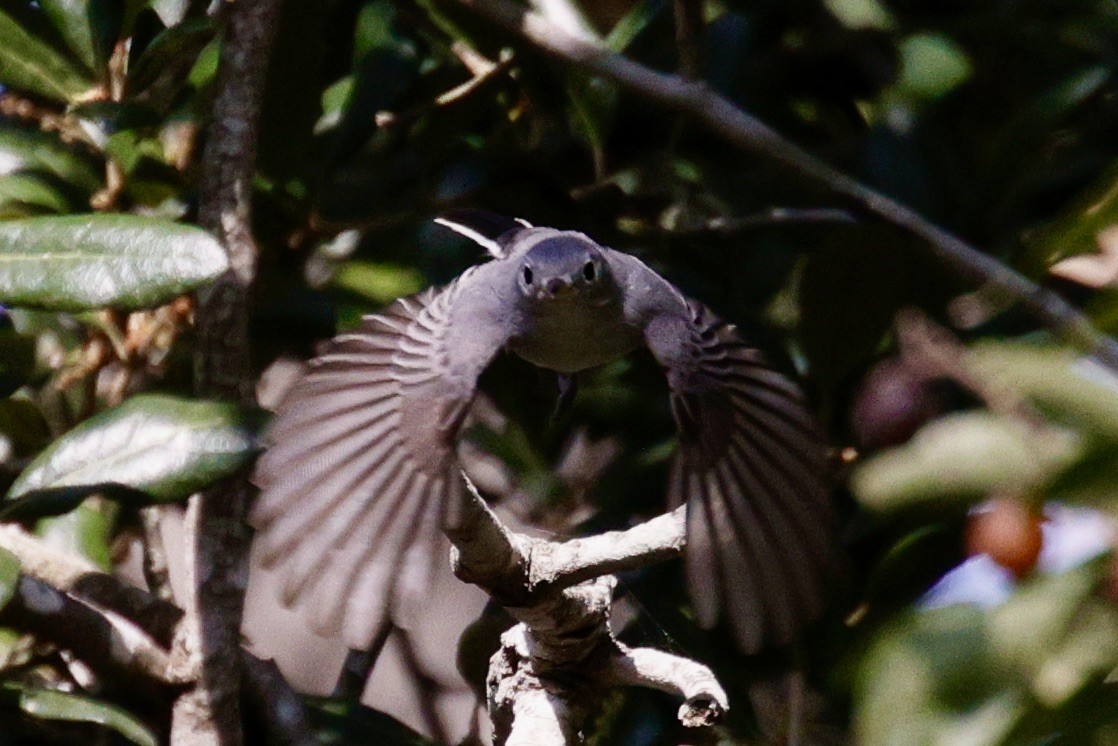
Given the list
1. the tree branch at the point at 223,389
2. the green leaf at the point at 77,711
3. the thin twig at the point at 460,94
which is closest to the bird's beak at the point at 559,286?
the tree branch at the point at 223,389

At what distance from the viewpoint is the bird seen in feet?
6.72

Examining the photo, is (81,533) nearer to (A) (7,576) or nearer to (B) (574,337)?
(A) (7,576)

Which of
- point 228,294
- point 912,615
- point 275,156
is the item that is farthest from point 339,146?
point 912,615

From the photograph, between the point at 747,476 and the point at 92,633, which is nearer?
the point at 92,633

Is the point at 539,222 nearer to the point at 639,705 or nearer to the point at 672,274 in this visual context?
the point at 672,274

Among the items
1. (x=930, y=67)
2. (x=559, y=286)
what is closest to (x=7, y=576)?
(x=559, y=286)

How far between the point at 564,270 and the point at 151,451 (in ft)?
2.25

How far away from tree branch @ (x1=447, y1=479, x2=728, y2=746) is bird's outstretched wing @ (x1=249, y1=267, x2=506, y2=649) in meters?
0.31

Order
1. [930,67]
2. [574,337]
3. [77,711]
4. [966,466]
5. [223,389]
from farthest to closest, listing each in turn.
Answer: [930,67] < [574,337] < [223,389] < [77,711] < [966,466]

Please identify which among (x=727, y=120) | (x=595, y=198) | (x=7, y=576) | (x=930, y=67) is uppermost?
(x=930, y=67)

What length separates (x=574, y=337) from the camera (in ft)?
7.52

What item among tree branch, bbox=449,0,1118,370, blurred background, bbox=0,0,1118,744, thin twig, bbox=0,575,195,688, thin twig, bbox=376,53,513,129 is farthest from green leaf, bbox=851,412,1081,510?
thin twig, bbox=376,53,513,129

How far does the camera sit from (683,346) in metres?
2.17

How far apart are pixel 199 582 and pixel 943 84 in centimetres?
153
